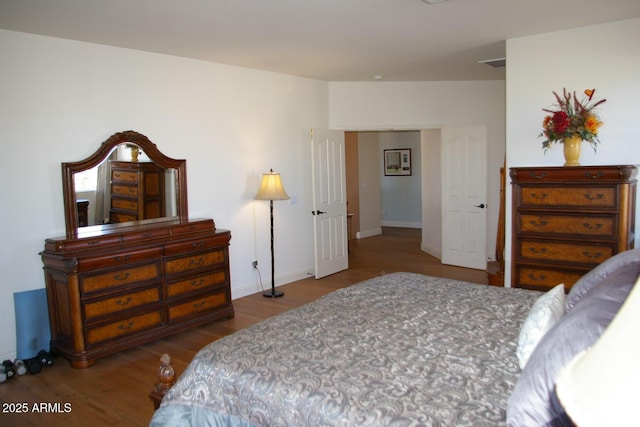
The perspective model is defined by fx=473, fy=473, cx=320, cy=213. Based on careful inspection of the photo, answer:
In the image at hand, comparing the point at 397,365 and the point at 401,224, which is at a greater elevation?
the point at 397,365

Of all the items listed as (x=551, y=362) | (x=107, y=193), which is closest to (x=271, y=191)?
(x=107, y=193)

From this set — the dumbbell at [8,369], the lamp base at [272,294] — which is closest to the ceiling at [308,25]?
the dumbbell at [8,369]

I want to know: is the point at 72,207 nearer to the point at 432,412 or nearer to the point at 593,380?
the point at 432,412

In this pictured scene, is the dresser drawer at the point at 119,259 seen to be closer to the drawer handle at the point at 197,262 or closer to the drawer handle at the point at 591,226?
the drawer handle at the point at 197,262

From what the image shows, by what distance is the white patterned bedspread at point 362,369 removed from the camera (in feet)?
5.31

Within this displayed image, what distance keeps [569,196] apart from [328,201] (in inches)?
129

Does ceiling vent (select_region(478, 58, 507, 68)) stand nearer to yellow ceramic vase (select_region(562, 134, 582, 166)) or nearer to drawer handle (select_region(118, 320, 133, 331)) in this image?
yellow ceramic vase (select_region(562, 134, 582, 166))

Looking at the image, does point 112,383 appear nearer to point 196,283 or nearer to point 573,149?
point 196,283

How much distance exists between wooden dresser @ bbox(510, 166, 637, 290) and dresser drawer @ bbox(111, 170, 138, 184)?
3.48 metres

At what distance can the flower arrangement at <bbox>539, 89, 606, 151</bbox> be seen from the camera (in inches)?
160

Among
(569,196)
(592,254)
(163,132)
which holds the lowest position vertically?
(592,254)

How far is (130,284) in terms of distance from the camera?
3.96m

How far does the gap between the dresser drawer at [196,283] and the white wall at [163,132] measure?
78 cm

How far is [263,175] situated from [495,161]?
3.49m
